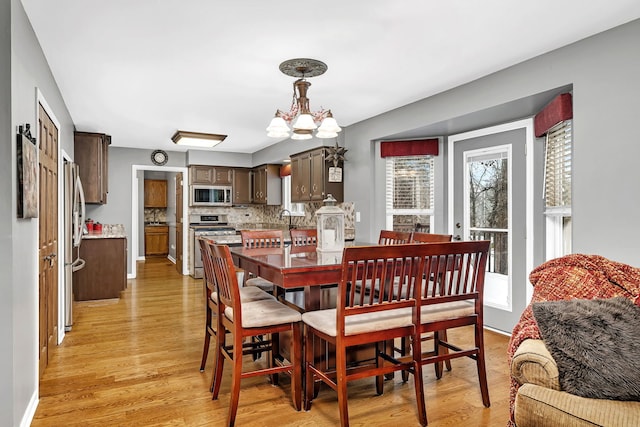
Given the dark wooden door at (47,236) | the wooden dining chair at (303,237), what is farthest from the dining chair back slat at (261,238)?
the dark wooden door at (47,236)

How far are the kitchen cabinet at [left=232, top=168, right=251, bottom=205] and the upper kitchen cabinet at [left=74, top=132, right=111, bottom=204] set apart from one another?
8.22ft

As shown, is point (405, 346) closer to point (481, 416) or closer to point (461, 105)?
point (481, 416)

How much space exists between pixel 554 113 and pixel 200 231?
18.9 ft

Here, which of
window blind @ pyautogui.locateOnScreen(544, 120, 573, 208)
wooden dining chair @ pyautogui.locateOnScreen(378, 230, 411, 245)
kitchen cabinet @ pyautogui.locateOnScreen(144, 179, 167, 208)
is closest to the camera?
window blind @ pyautogui.locateOnScreen(544, 120, 573, 208)

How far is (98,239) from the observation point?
5.12m

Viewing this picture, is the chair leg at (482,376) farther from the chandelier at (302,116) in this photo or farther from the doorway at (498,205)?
the chandelier at (302,116)

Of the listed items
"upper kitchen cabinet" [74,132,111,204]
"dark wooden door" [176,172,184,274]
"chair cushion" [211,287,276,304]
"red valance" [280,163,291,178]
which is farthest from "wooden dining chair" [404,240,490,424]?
"dark wooden door" [176,172,184,274]

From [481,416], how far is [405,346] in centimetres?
70

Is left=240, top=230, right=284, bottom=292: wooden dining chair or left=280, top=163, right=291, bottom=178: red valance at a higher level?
left=280, top=163, right=291, bottom=178: red valance

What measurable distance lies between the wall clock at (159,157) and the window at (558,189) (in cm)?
616

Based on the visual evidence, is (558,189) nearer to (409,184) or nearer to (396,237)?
(396,237)

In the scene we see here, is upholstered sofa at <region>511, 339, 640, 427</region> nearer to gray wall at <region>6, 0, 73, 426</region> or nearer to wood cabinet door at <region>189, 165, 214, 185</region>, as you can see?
gray wall at <region>6, 0, 73, 426</region>

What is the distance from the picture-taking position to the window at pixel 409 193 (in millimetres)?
4707

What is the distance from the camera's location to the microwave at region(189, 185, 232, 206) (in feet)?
24.1
